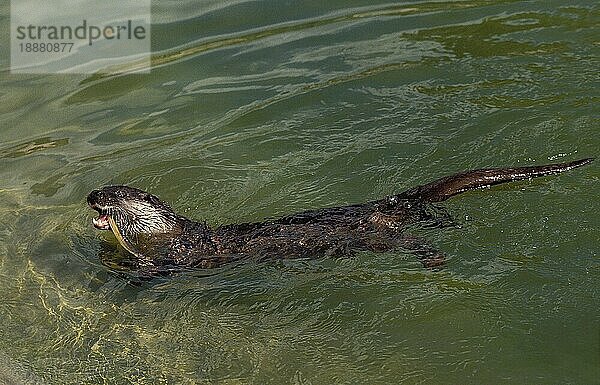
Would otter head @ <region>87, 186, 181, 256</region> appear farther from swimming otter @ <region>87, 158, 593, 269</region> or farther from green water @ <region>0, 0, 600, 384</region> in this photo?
green water @ <region>0, 0, 600, 384</region>

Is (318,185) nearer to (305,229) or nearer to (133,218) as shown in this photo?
(305,229)

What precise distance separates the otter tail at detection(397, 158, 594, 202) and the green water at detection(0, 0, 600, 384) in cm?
24

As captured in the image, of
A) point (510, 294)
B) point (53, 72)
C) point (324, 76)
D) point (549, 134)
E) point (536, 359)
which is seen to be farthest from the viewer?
point (53, 72)

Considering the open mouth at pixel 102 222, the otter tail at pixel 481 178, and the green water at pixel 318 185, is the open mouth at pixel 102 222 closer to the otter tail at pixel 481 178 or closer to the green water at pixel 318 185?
the green water at pixel 318 185

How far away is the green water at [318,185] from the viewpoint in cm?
446

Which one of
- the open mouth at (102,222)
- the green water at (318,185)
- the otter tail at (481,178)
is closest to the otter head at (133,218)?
the open mouth at (102,222)

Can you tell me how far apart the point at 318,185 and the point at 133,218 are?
4.04ft

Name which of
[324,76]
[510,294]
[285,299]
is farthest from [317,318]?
[324,76]

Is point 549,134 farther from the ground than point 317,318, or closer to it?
farther from the ground

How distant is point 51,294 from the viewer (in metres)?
5.25

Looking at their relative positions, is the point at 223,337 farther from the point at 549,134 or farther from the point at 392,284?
the point at 549,134

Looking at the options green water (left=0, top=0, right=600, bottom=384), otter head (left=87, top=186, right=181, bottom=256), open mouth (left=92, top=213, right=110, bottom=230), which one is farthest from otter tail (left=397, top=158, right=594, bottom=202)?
open mouth (left=92, top=213, right=110, bottom=230)

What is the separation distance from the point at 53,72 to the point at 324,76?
2.42 metres

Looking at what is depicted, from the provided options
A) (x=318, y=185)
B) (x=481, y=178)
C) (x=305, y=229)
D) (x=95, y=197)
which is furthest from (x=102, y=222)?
(x=481, y=178)
